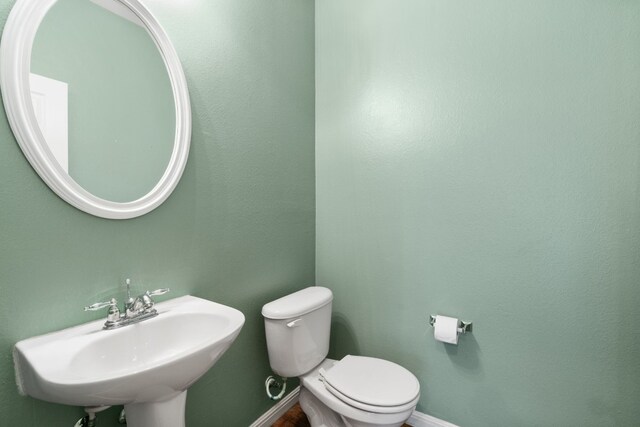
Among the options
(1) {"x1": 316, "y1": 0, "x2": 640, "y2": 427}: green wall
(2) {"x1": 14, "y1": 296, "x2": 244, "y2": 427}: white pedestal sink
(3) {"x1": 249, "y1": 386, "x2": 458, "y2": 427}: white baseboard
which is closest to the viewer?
(2) {"x1": 14, "y1": 296, "x2": 244, "y2": 427}: white pedestal sink

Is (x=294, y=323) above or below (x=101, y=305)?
below

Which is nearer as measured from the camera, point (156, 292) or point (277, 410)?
point (156, 292)

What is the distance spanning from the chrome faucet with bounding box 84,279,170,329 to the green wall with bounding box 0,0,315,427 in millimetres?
58

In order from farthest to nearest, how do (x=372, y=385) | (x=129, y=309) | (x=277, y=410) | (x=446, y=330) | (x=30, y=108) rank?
1. (x=277, y=410)
2. (x=446, y=330)
3. (x=372, y=385)
4. (x=129, y=309)
5. (x=30, y=108)

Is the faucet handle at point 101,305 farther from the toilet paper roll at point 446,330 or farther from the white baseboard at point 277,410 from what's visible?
the toilet paper roll at point 446,330

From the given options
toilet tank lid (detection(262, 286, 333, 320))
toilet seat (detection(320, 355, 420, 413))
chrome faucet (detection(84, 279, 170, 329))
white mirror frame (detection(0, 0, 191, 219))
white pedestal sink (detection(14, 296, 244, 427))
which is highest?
white mirror frame (detection(0, 0, 191, 219))

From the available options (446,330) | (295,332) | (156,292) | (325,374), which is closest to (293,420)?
(325,374)

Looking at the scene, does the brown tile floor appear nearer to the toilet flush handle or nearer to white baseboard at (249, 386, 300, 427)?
white baseboard at (249, 386, 300, 427)

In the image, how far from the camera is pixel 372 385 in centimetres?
121

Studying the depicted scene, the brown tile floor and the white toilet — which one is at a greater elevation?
the white toilet

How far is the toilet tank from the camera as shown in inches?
51.3

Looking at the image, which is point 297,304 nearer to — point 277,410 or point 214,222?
point 214,222

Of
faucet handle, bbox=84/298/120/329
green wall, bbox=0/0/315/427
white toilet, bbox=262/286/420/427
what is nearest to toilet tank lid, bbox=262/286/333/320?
white toilet, bbox=262/286/420/427

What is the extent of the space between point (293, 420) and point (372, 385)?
2.13 feet
